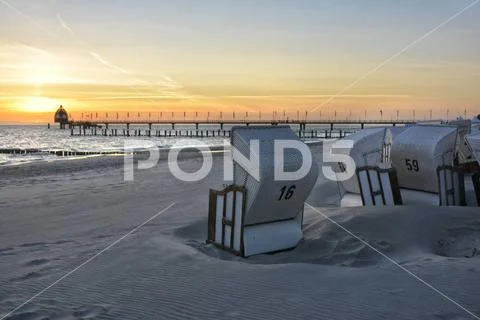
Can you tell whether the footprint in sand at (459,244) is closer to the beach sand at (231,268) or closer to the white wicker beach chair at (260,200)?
the beach sand at (231,268)

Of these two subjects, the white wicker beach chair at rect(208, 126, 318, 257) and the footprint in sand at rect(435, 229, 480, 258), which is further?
the footprint in sand at rect(435, 229, 480, 258)

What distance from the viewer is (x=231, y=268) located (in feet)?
24.5

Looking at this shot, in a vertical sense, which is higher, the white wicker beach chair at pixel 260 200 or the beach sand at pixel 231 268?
the white wicker beach chair at pixel 260 200

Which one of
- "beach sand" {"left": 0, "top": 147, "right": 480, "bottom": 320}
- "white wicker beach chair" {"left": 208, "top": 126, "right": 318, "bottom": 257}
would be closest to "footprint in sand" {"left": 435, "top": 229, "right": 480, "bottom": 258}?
"beach sand" {"left": 0, "top": 147, "right": 480, "bottom": 320}

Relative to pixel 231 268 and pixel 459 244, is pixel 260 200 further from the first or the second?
pixel 459 244

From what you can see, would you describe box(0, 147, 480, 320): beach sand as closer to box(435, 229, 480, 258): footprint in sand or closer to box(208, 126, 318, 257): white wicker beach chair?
box(435, 229, 480, 258): footprint in sand

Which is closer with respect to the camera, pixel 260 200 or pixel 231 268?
pixel 231 268

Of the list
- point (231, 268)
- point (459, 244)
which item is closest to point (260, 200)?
point (231, 268)

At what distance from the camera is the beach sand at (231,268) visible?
5.71 meters

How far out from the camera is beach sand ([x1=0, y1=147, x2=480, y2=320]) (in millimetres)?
5713

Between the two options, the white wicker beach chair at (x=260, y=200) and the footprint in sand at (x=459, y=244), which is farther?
the footprint in sand at (x=459, y=244)

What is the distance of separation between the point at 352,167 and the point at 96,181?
11655mm

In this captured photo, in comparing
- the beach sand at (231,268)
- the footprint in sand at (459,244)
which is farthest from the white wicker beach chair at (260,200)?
the footprint in sand at (459,244)

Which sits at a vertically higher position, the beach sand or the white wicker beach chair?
the white wicker beach chair
